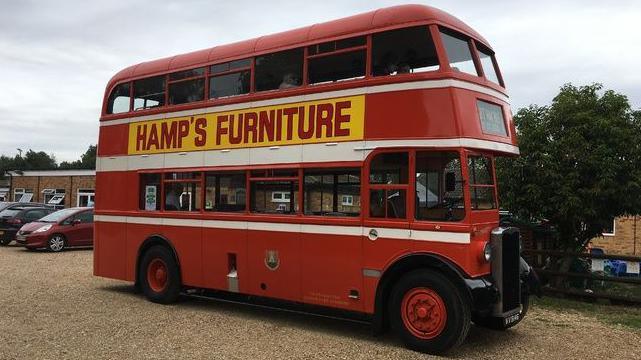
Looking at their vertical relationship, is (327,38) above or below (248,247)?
above

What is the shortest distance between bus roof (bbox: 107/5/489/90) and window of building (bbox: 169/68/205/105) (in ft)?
0.43

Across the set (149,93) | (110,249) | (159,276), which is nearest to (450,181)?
(159,276)

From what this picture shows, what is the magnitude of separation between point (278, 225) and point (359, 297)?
5.44 feet

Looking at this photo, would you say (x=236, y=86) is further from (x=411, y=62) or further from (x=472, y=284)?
(x=472, y=284)

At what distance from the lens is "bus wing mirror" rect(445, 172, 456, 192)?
675 cm

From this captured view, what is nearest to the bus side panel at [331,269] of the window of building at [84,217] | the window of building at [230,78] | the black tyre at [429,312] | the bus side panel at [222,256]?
the black tyre at [429,312]

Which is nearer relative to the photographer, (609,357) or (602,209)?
(609,357)

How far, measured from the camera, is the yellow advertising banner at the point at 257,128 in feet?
24.9

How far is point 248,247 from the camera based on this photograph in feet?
28.1

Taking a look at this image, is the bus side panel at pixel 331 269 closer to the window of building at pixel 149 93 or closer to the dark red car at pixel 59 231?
the window of building at pixel 149 93

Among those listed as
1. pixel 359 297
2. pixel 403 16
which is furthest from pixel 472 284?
pixel 403 16

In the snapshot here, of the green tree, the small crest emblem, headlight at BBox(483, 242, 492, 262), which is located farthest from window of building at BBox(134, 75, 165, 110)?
the green tree

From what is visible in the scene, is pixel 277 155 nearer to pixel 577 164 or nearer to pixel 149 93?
pixel 149 93

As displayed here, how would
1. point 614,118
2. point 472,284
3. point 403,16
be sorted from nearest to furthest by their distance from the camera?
point 472,284 → point 403,16 → point 614,118
